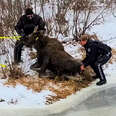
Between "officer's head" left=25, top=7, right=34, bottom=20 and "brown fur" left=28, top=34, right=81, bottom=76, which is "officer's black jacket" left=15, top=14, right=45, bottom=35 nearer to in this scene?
"officer's head" left=25, top=7, right=34, bottom=20

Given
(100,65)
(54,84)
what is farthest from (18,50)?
(100,65)

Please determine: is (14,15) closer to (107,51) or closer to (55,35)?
(55,35)

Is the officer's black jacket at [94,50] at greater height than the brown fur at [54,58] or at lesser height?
greater

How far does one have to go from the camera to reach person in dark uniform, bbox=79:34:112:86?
7.76 m

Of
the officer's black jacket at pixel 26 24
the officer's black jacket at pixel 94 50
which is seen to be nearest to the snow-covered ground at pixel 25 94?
the officer's black jacket at pixel 94 50

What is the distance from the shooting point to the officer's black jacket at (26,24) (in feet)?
29.1

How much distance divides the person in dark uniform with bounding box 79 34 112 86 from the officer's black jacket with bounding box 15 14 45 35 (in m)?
1.71

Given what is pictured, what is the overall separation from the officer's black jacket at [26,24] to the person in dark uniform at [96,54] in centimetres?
171

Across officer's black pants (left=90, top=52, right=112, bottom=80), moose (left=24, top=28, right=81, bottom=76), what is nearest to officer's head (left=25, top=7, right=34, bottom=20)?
moose (left=24, top=28, right=81, bottom=76)

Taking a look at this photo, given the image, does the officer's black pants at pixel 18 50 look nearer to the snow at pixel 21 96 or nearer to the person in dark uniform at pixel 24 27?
the person in dark uniform at pixel 24 27

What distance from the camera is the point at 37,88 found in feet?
25.1

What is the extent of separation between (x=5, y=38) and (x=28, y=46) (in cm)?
73

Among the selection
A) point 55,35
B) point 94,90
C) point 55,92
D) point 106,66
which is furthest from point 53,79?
point 55,35

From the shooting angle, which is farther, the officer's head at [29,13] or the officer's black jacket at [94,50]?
the officer's head at [29,13]
